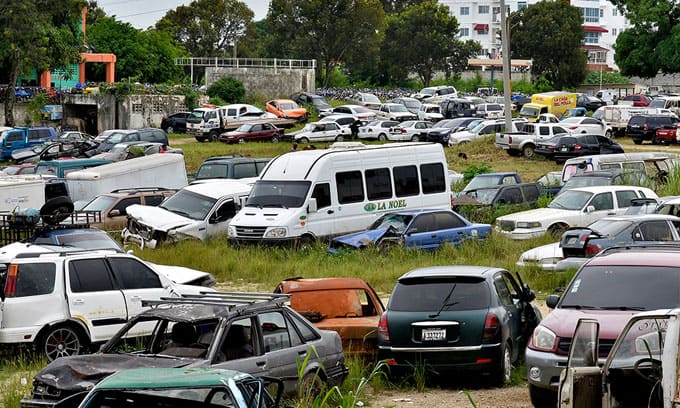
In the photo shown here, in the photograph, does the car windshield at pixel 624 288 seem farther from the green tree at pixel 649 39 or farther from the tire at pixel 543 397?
the green tree at pixel 649 39

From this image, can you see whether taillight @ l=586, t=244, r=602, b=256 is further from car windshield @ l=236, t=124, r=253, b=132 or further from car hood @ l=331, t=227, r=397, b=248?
car windshield @ l=236, t=124, r=253, b=132

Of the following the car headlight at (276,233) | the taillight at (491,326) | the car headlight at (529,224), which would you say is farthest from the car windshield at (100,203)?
the taillight at (491,326)

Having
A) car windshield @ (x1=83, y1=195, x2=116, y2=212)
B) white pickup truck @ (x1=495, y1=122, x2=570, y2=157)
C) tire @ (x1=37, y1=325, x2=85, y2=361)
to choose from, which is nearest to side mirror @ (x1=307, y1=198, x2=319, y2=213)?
car windshield @ (x1=83, y1=195, x2=116, y2=212)

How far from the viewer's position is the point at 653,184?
1220 inches

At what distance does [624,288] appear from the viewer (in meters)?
12.1

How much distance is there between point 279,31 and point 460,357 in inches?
3333

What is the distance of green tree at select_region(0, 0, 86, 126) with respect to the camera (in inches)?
2311

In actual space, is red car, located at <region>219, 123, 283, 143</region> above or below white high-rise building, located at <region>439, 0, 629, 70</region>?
below

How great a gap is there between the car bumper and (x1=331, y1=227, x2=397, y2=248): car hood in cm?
1082

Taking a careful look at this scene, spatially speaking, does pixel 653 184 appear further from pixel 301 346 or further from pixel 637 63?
pixel 637 63

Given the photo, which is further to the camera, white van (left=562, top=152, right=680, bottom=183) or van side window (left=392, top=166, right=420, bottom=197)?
white van (left=562, top=152, right=680, bottom=183)

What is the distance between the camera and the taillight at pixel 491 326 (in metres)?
12.9

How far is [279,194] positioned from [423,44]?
74.6 metres

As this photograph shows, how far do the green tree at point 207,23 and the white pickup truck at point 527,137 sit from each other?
198 ft
